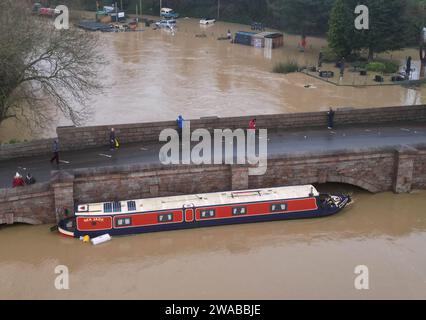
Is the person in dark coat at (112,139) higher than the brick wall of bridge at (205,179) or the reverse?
higher

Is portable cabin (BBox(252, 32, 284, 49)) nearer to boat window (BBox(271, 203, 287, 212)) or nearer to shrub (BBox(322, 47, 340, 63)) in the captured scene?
shrub (BBox(322, 47, 340, 63))

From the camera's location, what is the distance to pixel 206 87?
5381 cm

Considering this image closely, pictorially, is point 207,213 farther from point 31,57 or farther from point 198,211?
point 31,57

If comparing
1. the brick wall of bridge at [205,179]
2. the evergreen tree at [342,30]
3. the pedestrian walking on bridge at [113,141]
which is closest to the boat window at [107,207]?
the brick wall of bridge at [205,179]

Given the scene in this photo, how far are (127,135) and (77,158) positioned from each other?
337 cm

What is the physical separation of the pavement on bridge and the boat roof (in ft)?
8.37

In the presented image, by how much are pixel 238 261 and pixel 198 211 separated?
3.46 meters

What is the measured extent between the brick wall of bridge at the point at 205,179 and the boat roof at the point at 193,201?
0.57 meters

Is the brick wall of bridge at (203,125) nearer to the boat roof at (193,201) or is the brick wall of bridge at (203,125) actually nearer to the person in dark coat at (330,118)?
the person in dark coat at (330,118)

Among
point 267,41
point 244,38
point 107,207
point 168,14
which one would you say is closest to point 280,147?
point 107,207

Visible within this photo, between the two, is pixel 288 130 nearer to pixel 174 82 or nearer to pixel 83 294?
pixel 83 294

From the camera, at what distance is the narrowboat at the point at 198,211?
26078 millimetres
